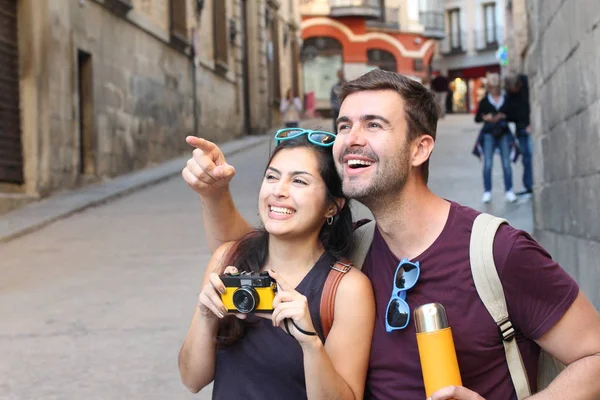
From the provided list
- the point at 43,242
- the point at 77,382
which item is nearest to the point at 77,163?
the point at 43,242

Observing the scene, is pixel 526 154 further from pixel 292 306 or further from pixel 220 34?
pixel 220 34

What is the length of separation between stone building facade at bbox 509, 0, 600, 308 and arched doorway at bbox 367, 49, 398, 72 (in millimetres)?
35464

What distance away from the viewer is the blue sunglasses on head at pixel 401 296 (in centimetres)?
228

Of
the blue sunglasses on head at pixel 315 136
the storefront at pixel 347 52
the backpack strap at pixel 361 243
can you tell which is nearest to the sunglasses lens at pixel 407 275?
the backpack strap at pixel 361 243

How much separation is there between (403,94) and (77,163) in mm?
10935

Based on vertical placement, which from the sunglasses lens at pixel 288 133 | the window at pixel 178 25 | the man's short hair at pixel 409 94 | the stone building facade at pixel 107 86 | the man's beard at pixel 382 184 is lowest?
the man's beard at pixel 382 184

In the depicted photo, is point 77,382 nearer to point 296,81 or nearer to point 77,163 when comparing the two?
point 77,163

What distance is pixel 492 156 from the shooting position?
10133mm

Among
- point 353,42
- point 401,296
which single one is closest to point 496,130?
point 401,296

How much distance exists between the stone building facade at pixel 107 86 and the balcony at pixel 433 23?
24.5m

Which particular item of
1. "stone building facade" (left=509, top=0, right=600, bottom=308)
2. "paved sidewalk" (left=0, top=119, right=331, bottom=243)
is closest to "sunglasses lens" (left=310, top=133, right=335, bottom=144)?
"stone building facade" (left=509, top=0, right=600, bottom=308)

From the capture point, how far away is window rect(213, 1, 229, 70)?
21623 mm

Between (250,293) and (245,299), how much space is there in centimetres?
2

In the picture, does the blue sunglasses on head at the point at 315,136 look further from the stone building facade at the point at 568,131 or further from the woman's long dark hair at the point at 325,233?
the stone building facade at the point at 568,131
